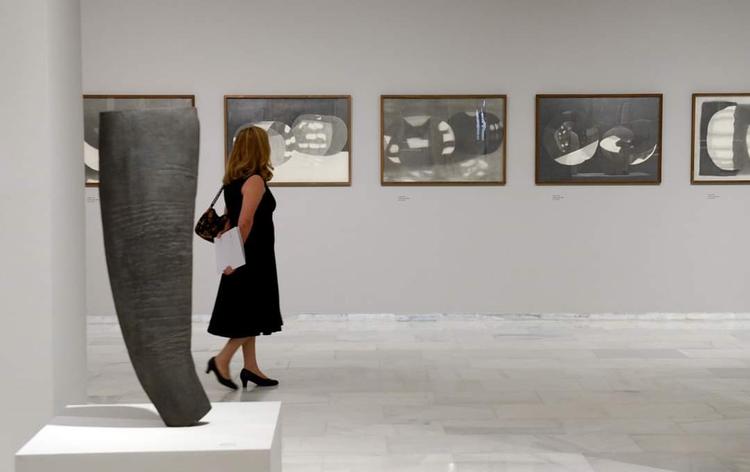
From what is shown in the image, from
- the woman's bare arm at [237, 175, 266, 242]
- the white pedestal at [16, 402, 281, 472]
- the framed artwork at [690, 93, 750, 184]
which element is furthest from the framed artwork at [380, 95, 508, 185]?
the white pedestal at [16, 402, 281, 472]

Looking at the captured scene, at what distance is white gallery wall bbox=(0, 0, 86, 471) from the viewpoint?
5492 millimetres

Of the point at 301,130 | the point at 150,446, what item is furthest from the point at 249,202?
the point at 150,446

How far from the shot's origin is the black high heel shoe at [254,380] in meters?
8.57

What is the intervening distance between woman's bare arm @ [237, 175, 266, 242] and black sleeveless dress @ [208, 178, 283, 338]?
8 cm

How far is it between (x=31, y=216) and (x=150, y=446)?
228 centimetres

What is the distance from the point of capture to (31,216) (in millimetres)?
5543

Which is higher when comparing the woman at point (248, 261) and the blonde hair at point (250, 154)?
the blonde hair at point (250, 154)

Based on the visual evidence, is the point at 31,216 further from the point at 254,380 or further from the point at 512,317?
the point at 512,317

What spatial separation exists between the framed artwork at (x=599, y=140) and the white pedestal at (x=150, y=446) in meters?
8.97

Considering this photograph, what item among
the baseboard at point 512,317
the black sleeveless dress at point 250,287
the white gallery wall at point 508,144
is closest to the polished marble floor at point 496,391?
the baseboard at point 512,317

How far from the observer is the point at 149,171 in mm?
3896

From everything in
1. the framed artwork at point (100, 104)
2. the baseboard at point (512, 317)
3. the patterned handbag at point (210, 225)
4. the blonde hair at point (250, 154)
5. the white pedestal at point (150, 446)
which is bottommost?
the baseboard at point (512, 317)

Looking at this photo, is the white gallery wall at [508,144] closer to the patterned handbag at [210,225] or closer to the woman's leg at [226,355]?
the woman's leg at [226,355]

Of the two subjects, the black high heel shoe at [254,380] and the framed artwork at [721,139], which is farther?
the framed artwork at [721,139]
